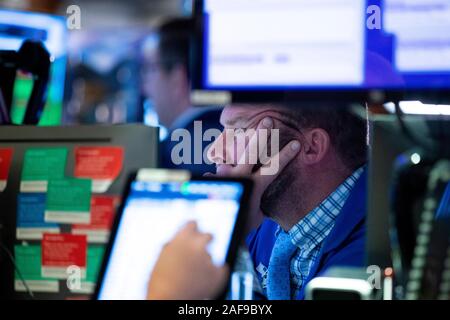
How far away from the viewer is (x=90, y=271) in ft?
3.42

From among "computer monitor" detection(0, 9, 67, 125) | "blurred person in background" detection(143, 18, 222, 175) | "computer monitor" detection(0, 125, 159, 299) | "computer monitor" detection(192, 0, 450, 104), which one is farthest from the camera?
"blurred person in background" detection(143, 18, 222, 175)

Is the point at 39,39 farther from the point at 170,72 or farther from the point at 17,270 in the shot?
the point at 170,72

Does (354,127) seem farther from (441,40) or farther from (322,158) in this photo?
(441,40)

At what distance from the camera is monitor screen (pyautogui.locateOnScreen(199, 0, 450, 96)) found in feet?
2.92

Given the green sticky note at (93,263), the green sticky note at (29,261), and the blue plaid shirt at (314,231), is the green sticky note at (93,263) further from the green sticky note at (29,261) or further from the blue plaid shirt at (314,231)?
the blue plaid shirt at (314,231)

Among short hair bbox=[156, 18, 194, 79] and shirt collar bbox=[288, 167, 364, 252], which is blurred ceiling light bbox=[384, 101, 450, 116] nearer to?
shirt collar bbox=[288, 167, 364, 252]

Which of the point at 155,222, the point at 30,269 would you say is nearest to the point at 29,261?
the point at 30,269

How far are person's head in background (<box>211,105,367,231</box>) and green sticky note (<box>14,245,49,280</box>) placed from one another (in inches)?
12.0

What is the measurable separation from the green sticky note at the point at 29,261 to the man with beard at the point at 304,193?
0.30 m

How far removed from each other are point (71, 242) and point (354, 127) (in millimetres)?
454

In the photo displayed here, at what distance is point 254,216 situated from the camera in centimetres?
110

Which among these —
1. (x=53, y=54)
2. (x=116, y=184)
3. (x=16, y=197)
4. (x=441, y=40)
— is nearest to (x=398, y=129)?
(x=441, y=40)

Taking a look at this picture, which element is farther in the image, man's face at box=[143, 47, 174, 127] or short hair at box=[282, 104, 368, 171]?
man's face at box=[143, 47, 174, 127]

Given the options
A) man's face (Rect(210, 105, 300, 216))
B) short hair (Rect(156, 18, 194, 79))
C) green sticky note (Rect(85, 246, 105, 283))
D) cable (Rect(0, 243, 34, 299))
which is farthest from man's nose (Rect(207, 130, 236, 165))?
short hair (Rect(156, 18, 194, 79))
